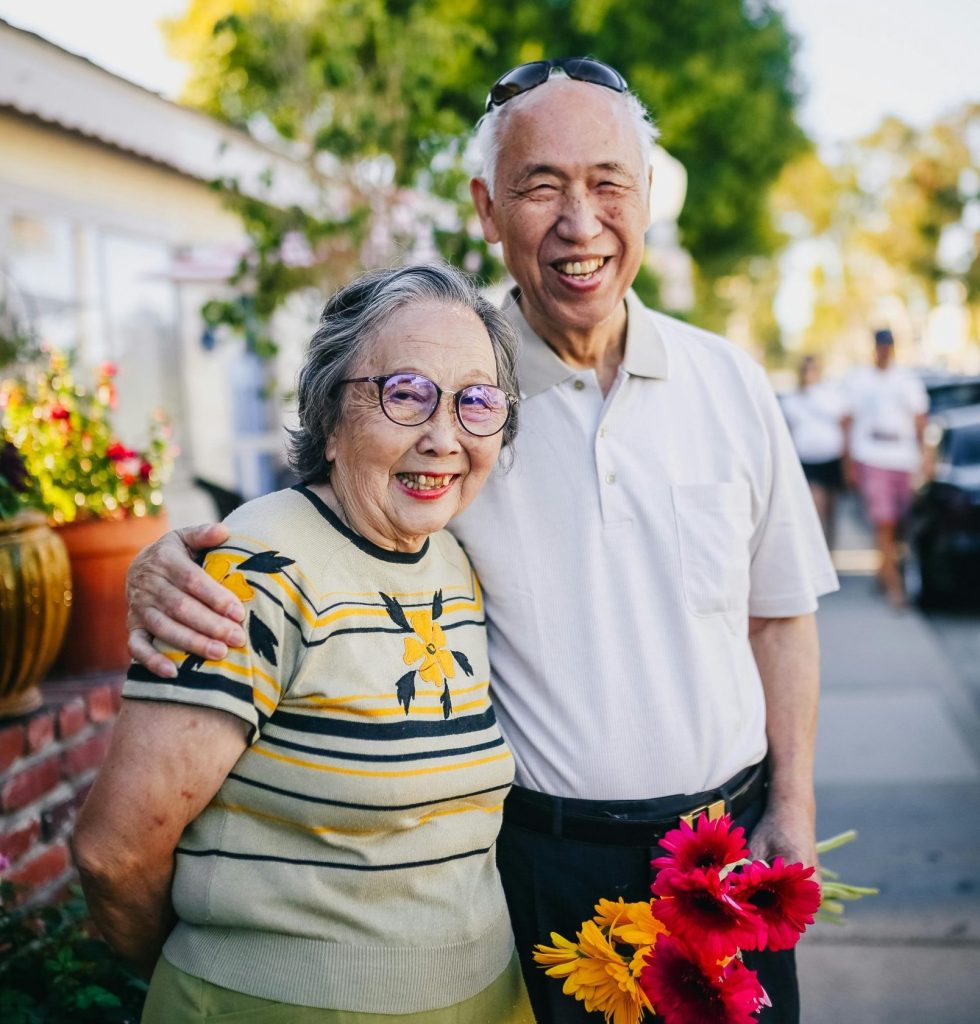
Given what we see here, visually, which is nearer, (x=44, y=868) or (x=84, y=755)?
(x=44, y=868)

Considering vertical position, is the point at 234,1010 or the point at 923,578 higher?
the point at 234,1010

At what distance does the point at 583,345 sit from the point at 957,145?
36061 millimetres

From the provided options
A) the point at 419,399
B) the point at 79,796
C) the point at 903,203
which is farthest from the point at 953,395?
the point at 903,203

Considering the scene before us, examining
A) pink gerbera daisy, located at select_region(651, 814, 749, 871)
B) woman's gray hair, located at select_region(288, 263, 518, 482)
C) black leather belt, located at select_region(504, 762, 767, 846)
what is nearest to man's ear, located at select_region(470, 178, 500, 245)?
woman's gray hair, located at select_region(288, 263, 518, 482)

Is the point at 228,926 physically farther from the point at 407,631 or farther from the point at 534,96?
the point at 534,96

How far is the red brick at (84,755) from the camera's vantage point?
109 inches

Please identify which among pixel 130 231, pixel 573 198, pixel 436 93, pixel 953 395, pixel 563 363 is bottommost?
pixel 953 395

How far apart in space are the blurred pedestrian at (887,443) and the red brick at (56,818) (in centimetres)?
729

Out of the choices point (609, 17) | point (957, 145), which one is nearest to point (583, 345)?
point (609, 17)

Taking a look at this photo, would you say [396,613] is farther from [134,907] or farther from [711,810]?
[711,810]

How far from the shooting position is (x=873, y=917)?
395 cm

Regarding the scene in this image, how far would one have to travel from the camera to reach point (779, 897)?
160 centimetres

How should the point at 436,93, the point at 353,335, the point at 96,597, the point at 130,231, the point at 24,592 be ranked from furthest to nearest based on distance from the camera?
the point at 436,93 → the point at 130,231 → the point at 96,597 → the point at 24,592 → the point at 353,335

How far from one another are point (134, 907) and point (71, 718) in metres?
1.30
